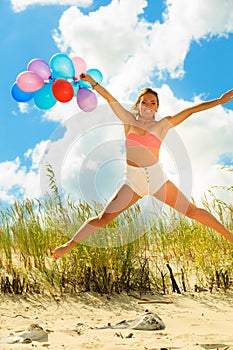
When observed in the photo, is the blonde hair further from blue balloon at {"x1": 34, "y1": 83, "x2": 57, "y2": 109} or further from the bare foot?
the bare foot

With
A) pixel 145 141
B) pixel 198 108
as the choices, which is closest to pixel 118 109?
pixel 145 141

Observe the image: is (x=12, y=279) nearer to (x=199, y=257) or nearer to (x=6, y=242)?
(x=6, y=242)

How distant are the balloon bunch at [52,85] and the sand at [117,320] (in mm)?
2174

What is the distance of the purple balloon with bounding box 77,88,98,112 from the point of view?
4.77 m

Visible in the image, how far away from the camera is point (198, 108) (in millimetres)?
4137

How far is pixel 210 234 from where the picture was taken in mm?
6199

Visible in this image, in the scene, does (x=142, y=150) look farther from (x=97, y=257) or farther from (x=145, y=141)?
(x=97, y=257)

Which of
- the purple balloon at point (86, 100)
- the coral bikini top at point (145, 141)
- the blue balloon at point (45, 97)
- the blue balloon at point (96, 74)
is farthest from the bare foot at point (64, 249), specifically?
the blue balloon at point (96, 74)

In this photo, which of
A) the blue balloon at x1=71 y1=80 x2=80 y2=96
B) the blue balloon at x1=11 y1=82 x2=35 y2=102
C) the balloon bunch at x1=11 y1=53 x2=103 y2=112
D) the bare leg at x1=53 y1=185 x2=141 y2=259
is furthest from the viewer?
the blue balloon at x1=11 y1=82 x2=35 y2=102

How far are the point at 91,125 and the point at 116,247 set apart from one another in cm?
157

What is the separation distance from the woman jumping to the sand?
0.79m

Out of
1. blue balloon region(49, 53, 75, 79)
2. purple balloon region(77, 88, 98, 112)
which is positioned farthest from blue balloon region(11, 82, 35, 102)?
purple balloon region(77, 88, 98, 112)

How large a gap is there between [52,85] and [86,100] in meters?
0.40

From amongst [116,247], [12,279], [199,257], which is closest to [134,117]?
[116,247]
